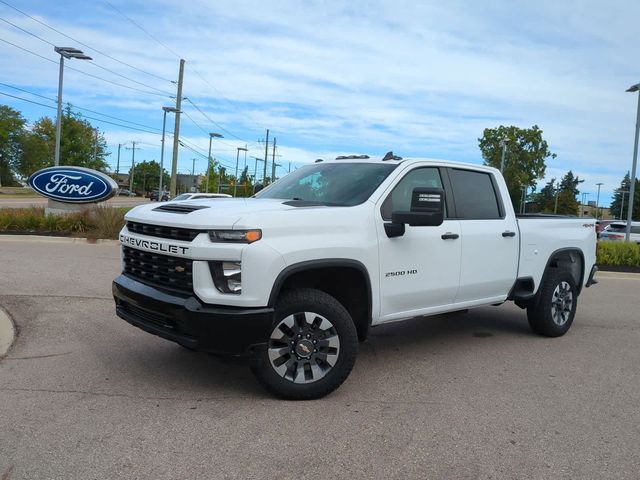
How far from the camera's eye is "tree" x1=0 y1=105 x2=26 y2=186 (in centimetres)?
7919

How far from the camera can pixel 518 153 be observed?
66.6 meters

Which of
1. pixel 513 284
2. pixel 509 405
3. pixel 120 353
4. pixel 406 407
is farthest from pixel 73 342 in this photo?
pixel 513 284

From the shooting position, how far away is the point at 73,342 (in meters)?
5.81

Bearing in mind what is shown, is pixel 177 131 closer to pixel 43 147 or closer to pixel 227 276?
pixel 227 276

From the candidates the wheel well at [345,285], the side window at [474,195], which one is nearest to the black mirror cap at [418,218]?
the wheel well at [345,285]

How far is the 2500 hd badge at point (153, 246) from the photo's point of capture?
4.15 metres

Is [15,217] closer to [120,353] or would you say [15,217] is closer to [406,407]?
[120,353]

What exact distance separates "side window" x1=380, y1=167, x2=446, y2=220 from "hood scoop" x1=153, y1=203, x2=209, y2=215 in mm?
1537

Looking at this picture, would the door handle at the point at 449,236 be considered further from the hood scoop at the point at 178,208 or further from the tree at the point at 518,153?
the tree at the point at 518,153

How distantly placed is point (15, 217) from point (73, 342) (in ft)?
41.2

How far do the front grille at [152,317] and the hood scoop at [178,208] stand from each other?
791 millimetres

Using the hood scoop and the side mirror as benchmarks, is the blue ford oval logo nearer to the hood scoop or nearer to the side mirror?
the hood scoop

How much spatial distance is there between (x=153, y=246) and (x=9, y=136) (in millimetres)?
88434

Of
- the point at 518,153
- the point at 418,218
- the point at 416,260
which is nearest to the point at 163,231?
the point at 418,218
